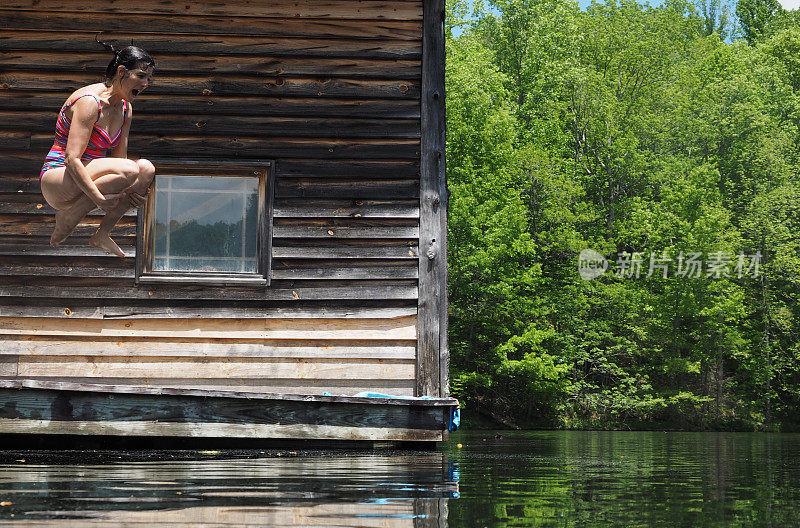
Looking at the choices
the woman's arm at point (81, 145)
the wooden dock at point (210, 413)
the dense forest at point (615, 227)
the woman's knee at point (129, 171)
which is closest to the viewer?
the woman's arm at point (81, 145)

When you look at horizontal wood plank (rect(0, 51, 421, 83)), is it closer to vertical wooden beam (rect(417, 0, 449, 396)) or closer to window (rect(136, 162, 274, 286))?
vertical wooden beam (rect(417, 0, 449, 396))

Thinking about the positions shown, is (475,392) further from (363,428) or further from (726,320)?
(363,428)

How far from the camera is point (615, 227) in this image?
3173 centimetres

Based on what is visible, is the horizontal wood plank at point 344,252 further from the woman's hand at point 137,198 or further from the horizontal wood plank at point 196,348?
the woman's hand at point 137,198

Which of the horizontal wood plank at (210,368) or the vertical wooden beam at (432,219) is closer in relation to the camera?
the horizontal wood plank at (210,368)

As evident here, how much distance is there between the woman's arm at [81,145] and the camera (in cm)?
564

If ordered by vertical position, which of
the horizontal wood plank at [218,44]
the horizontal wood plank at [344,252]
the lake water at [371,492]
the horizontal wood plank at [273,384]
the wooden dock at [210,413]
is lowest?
the lake water at [371,492]

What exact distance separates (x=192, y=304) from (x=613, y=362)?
24.3 m

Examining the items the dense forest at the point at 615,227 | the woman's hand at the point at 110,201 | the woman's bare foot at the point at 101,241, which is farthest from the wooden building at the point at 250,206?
the dense forest at the point at 615,227

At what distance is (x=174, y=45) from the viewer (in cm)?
855

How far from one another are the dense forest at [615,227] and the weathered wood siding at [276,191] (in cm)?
1774

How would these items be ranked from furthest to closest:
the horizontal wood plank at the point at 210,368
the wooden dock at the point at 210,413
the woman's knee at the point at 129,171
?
the horizontal wood plank at the point at 210,368
the wooden dock at the point at 210,413
the woman's knee at the point at 129,171

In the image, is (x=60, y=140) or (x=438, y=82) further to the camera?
(x=438, y=82)

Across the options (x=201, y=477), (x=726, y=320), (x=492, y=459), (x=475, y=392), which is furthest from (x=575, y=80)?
(x=201, y=477)
